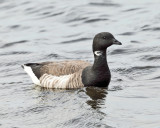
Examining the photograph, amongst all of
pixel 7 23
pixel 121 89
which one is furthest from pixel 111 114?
pixel 7 23

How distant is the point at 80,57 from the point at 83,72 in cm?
326

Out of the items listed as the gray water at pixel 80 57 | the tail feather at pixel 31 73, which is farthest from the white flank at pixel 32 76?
the gray water at pixel 80 57

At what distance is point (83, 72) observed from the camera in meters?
13.9

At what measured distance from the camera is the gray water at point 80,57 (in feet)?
37.3

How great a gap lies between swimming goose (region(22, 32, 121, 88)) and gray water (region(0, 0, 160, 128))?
0.76 ft

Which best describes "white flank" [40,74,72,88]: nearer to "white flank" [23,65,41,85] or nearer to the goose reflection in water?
"white flank" [23,65,41,85]

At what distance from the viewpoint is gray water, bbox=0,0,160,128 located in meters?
11.4

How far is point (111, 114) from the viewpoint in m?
11.4

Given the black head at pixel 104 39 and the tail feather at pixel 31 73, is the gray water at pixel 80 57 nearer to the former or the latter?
the tail feather at pixel 31 73

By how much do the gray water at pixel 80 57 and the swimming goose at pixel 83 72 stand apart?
231 mm

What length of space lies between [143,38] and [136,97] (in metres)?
6.44

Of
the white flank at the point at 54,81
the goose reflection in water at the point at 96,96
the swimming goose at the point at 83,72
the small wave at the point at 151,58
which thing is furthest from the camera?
the small wave at the point at 151,58

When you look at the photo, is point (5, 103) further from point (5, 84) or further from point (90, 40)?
point (90, 40)

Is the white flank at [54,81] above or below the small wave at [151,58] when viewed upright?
above
